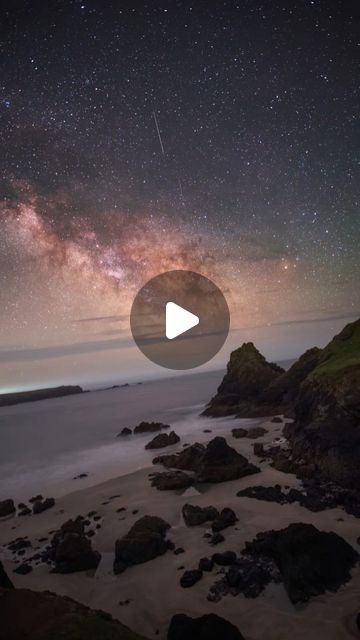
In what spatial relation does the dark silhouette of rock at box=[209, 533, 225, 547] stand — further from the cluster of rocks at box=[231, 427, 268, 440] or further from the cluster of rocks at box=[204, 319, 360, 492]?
the cluster of rocks at box=[231, 427, 268, 440]

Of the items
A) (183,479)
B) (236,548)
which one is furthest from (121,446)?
(236,548)

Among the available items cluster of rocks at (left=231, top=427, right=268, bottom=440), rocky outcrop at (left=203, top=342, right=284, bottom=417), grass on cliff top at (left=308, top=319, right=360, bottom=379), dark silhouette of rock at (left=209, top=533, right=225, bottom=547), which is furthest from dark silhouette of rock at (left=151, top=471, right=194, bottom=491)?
rocky outcrop at (left=203, top=342, right=284, bottom=417)

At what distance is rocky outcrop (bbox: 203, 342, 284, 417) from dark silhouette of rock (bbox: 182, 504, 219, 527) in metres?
32.8

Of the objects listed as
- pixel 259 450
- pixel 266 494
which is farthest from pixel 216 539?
pixel 259 450

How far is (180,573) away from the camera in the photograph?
13.3 meters

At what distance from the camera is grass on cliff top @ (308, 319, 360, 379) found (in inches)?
1015

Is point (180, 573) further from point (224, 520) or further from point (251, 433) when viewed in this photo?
point (251, 433)

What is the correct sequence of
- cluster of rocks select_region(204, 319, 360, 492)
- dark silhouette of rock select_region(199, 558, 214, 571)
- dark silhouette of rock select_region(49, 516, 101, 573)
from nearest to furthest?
dark silhouette of rock select_region(199, 558, 214, 571), dark silhouette of rock select_region(49, 516, 101, 573), cluster of rocks select_region(204, 319, 360, 492)

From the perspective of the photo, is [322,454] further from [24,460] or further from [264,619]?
[24,460]

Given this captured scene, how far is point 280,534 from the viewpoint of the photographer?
13.5m

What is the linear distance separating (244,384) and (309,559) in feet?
154

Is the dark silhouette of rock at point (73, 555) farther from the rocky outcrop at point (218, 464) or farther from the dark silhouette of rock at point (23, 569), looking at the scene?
the rocky outcrop at point (218, 464)

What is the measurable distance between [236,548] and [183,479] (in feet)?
32.8

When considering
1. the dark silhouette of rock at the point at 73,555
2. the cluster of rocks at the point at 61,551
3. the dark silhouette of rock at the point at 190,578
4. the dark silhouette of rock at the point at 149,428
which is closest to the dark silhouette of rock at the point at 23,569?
the cluster of rocks at the point at 61,551
